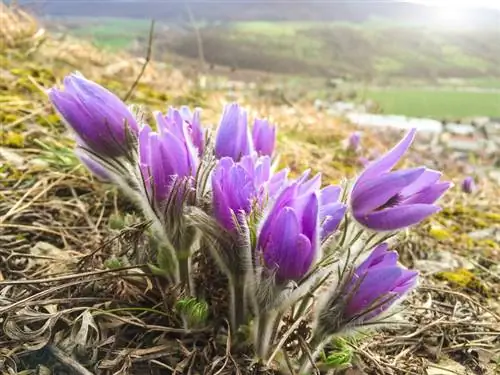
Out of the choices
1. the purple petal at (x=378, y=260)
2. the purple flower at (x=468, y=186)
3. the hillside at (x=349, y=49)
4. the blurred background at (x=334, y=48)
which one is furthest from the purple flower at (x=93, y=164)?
the hillside at (x=349, y=49)

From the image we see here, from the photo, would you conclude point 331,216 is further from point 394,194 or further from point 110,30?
point 110,30

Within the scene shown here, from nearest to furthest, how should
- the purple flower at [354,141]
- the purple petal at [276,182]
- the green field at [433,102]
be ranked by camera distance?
the purple petal at [276,182], the purple flower at [354,141], the green field at [433,102]

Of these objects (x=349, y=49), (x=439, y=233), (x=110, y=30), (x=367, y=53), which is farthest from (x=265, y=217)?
(x=349, y=49)

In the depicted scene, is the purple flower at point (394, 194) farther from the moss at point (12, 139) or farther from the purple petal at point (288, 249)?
the moss at point (12, 139)

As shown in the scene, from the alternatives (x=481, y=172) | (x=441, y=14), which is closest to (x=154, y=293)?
(x=481, y=172)

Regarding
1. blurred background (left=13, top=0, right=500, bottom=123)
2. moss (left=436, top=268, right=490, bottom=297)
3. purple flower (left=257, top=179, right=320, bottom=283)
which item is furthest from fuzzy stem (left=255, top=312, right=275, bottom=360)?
blurred background (left=13, top=0, right=500, bottom=123)

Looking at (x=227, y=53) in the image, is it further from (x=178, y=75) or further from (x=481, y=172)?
(x=481, y=172)
